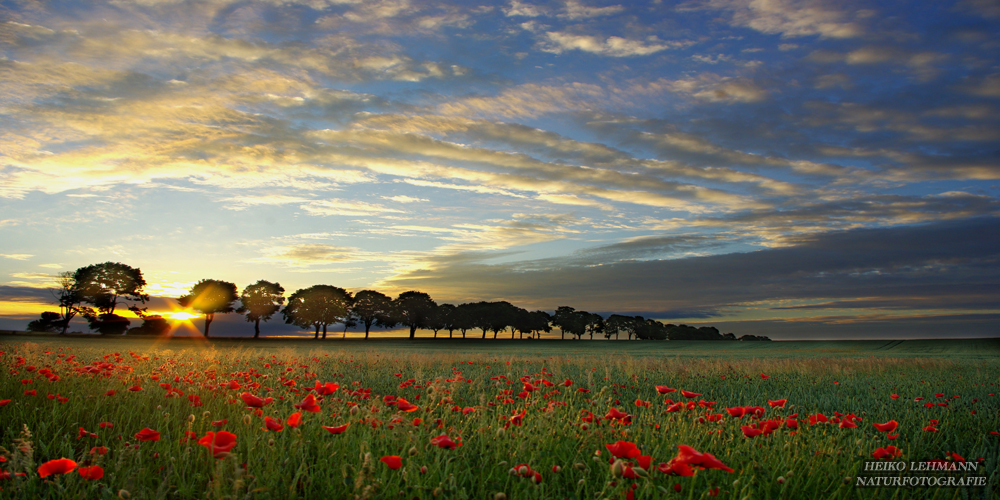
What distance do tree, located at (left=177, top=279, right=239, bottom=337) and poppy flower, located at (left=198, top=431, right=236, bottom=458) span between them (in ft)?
247

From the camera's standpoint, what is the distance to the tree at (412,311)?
7581 centimetres

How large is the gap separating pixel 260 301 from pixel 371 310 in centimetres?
1534

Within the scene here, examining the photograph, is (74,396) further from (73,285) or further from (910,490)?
(73,285)

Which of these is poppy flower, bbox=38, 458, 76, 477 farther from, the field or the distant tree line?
the distant tree line

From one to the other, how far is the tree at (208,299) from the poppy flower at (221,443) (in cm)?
7517

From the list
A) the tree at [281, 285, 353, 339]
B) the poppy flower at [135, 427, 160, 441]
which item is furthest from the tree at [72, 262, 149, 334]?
the poppy flower at [135, 427, 160, 441]

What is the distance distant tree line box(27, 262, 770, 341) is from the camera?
194ft

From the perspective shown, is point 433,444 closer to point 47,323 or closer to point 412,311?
point 412,311

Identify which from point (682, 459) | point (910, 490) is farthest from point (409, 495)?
point (910, 490)

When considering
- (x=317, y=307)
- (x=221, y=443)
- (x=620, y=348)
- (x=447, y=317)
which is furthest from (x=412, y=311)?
(x=221, y=443)

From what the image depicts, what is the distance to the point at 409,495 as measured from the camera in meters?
3.00

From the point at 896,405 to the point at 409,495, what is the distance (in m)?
9.67

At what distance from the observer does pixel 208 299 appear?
67562 millimetres

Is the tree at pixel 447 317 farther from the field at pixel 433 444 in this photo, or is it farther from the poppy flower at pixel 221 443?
the poppy flower at pixel 221 443
